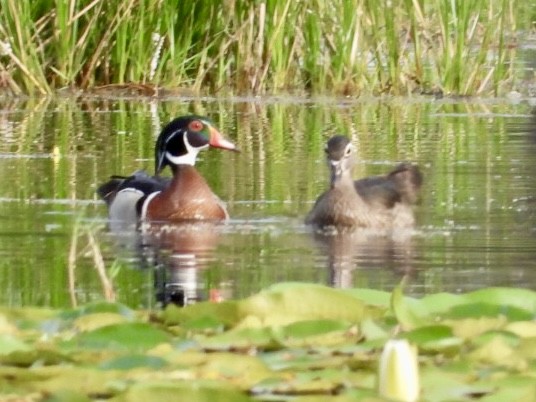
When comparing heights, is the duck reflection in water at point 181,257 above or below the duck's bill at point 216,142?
below

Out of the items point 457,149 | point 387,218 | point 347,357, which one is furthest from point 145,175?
point 347,357

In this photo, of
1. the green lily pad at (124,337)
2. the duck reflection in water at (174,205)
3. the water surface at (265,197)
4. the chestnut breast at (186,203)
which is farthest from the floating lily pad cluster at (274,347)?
the chestnut breast at (186,203)

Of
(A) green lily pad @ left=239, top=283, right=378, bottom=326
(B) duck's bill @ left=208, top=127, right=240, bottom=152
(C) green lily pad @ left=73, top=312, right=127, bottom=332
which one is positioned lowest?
(C) green lily pad @ left=73, top=312, right=127, bottom=332

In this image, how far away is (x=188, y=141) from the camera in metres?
9.93

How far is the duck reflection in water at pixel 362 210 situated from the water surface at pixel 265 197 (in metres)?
0.05

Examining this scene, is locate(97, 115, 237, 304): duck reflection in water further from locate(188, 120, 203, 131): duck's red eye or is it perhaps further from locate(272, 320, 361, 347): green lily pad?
locate(272, 320, 361, 347): green lily pad

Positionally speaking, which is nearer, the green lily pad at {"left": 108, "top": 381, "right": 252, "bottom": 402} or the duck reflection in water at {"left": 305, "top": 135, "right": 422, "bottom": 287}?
the green lily pad at {"left": 108, "top": 381, "right": 252, "bottom": 402}

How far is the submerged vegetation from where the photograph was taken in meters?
15.5

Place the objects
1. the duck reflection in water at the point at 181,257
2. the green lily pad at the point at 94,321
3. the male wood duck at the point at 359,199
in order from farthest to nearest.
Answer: the male wood duck at the point at 359,199
the duck reflection in water at the point at 181,257
the green lily pad at the point at 94,321

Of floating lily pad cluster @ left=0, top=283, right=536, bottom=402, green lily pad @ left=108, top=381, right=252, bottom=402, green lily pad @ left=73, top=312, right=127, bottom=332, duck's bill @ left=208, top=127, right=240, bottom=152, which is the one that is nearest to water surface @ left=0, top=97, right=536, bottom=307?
duck's bill @ left=208, top=127, right=240, bottom=152

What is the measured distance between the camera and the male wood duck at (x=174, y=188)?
928 cm

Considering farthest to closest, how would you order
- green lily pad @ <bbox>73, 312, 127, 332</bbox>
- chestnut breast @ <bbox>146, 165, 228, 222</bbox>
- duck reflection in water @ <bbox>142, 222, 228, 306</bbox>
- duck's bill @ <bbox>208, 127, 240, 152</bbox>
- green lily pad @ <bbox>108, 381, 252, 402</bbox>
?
duck's bill @ <bbox>208, 127, 240, 152</bbox>, chestnut breast @ <bbox>146, 165, 228, 222</bbox>, duck reflection in water @ <bbox>142, 222, 228, 306</bbox>, green lily pad @ <bbox>73, 312, 127, 332</bbox>, green lily pad @ <bbox>108, 381, 252, 402</bbox>

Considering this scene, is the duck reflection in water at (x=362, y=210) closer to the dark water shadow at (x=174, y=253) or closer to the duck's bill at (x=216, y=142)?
the dark water shadow at (x=174, y=253)

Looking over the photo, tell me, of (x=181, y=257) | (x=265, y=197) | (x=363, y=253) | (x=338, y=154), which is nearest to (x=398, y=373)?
(x=181, y=257)
